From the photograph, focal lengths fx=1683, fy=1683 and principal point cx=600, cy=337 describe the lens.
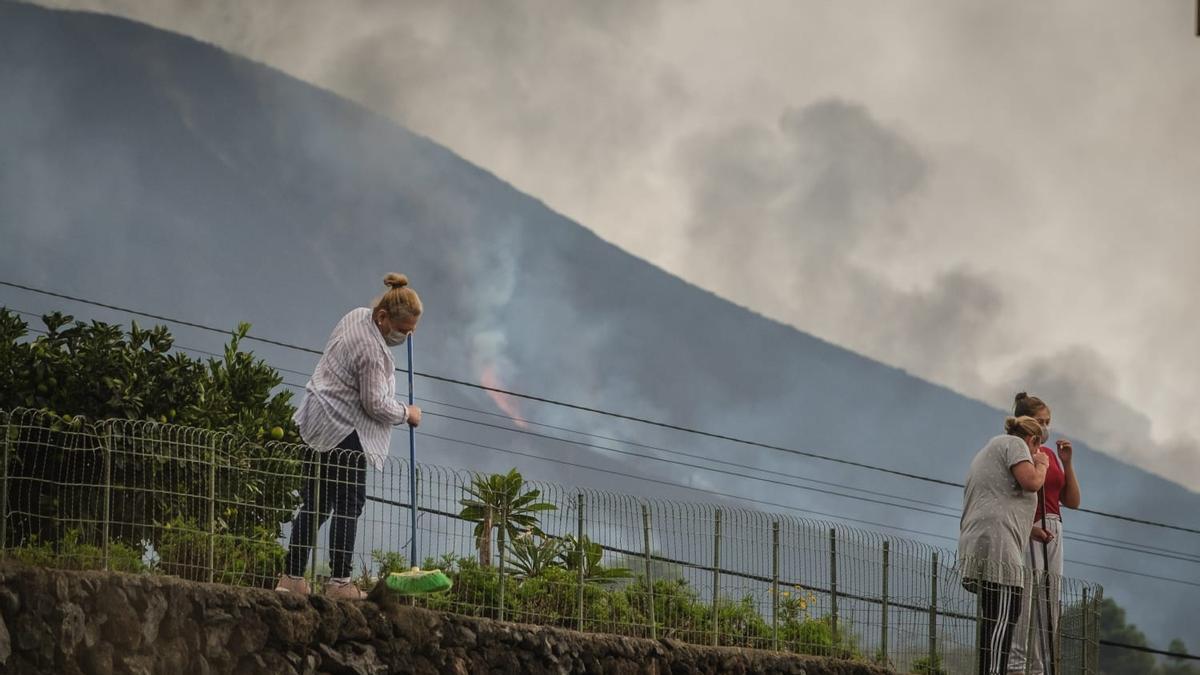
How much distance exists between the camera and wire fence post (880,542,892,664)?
15.4 m

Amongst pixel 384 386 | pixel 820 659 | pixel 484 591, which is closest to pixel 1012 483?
pixel 820 659

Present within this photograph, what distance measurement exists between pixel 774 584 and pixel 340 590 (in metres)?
4.96

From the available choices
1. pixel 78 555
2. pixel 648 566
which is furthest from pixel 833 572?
pixel 78 555

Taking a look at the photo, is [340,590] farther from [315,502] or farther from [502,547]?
[502,547]

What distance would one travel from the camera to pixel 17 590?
30.9 feet

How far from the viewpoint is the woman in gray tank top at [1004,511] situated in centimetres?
1281

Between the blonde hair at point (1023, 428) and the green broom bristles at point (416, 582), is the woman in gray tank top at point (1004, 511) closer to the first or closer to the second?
the blonde hair at point (1023, 428)

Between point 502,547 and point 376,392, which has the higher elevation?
point 376,392

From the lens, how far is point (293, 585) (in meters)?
10.8

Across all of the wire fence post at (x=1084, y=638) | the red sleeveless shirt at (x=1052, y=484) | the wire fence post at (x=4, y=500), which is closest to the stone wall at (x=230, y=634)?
the wire fence post at (x=4, y=500)

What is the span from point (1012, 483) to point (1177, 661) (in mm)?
104465

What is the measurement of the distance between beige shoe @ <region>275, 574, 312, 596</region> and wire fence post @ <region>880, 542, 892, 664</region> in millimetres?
6422

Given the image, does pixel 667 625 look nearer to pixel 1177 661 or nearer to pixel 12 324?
pixel 12 324

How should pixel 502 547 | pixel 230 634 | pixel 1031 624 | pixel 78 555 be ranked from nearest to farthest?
pixel 230 634 < pixel 78 555 < pixel 502 547 < pixel 1031 624
